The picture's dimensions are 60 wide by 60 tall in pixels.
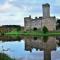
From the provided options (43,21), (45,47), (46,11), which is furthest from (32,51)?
(43,21)

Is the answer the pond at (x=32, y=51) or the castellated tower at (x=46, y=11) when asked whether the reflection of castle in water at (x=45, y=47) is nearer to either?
the pond at (x=32, y=51)

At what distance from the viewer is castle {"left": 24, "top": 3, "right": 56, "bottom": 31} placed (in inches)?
5477

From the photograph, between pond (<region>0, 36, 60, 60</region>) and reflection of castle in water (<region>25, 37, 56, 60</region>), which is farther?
reflection of castle in water (<region>25, 37, 56, 60</region>)

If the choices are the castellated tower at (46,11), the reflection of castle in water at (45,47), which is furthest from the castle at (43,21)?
the reflection of castle in water at (45,47)

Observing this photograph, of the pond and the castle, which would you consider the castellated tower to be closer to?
the castle

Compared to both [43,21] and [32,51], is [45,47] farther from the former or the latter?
[43,21]

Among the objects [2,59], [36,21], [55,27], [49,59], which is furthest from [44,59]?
[36,21]

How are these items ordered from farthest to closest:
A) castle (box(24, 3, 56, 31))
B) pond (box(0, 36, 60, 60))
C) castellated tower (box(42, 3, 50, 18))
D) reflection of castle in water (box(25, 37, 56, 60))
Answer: castle (box(24, 3, 56, 31)), castellated tower (box(42, 3, 50, 18)), reflection of castle in water (box(25, 37, 56, 60)), pond (box(0, 36, 60, 60))

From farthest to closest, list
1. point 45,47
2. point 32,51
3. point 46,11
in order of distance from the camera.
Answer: point 46,11
point 45,47
point 32,51

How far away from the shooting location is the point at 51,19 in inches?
5492

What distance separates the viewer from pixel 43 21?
144 metres

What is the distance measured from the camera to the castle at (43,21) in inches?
5477

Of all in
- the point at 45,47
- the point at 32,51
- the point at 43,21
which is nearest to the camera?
the point at 32,51

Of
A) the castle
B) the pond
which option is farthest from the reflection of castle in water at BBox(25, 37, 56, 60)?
the castle
